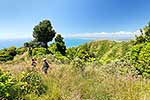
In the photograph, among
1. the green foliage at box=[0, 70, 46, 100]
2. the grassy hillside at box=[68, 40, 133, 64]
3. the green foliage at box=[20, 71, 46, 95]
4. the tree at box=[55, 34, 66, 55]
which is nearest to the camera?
the green foliage at box=[0, 70, 46, 100]

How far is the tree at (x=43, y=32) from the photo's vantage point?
42281 mm

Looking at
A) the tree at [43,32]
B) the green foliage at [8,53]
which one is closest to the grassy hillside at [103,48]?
the tree at [43,32]

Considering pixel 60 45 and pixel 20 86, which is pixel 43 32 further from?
pixel 20 86

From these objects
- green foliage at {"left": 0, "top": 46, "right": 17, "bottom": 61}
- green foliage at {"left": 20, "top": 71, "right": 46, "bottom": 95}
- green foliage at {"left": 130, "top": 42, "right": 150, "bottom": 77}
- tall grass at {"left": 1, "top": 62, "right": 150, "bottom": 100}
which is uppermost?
green foliage at {"left": 20, "top": 71, "right": 46, "bottom": 95}

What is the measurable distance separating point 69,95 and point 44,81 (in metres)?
1.51

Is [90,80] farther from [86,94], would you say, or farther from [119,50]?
[119,50]

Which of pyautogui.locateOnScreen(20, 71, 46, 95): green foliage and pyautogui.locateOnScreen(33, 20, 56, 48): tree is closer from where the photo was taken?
pyautogui.locateOnScreen(20, 71, 46, 95): green foliage

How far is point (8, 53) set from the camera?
41.5m

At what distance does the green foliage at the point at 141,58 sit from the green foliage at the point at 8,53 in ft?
72.0

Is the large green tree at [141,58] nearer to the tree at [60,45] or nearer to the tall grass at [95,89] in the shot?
the tall grass at [95,89]

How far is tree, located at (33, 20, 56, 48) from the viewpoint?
42281 millimetres

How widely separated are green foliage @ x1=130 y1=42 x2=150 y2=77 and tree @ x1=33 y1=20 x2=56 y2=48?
21367 mm

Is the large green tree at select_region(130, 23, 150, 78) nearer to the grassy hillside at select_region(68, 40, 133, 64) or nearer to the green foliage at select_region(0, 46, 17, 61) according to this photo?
the green foliage at select_region(0, 46, 17, 61)

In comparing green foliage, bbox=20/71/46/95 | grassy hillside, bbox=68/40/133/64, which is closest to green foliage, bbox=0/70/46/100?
green foliage, bbox=20/71/46/95
